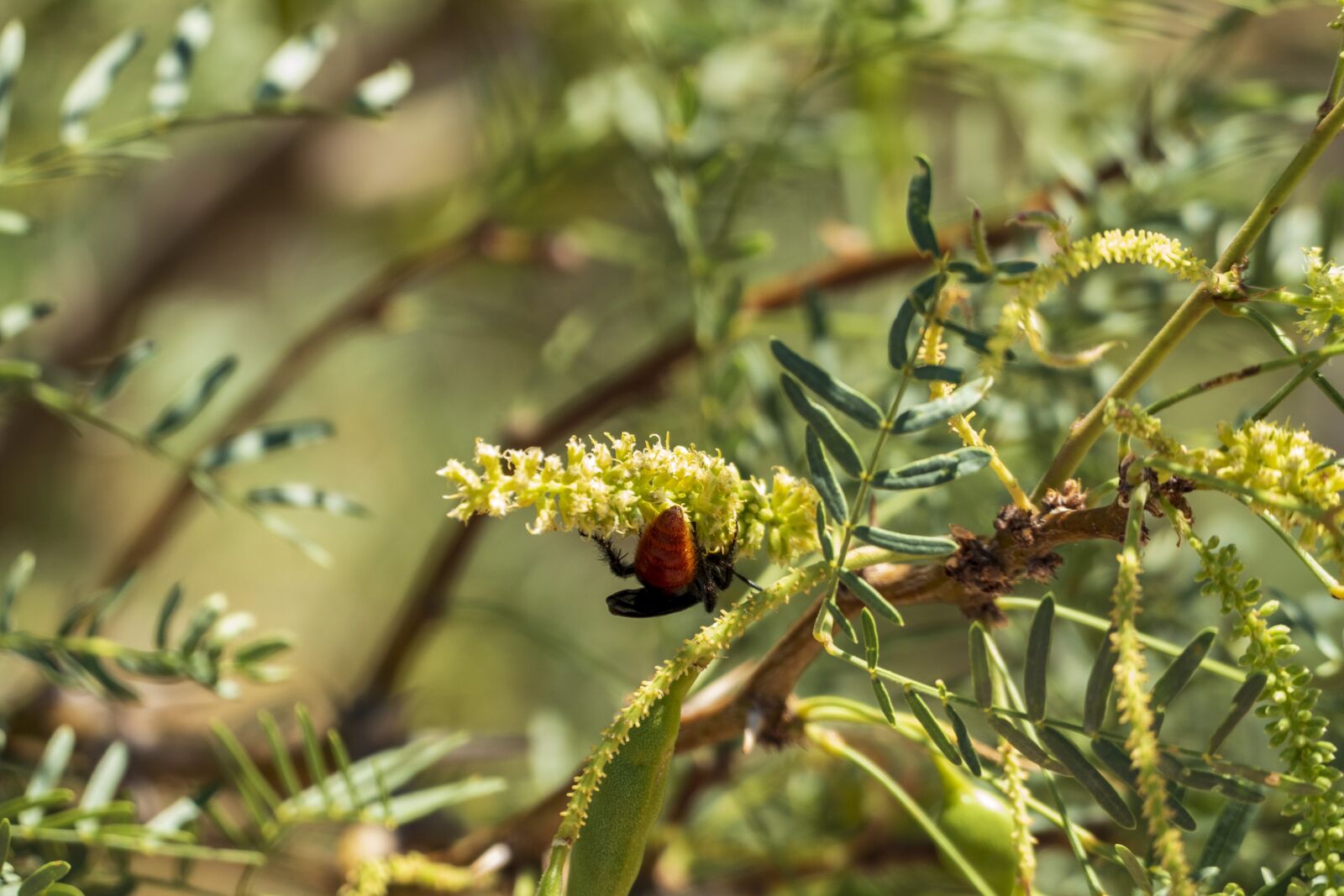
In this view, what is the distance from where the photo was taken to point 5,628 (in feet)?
2.24

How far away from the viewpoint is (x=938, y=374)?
46 cm

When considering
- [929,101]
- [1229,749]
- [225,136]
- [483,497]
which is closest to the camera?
[483,497]

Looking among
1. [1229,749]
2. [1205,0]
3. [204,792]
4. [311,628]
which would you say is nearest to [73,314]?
[311,628]

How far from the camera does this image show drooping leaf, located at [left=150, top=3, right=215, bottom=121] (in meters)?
0.75

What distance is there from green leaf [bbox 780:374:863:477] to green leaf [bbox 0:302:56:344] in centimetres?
52

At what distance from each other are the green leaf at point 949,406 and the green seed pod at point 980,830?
0.20 m

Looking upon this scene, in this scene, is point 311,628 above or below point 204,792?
below

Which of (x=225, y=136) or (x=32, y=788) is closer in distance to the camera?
(x=32, y=788)

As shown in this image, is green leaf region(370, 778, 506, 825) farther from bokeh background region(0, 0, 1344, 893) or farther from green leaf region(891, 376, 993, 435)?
green leaf region(891, 376, 993, 435)

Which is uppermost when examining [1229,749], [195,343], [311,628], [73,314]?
[73,314]

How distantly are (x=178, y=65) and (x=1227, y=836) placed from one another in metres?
0.79

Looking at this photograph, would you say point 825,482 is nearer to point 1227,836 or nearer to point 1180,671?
point 1180,671

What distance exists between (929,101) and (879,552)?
6.28 ft

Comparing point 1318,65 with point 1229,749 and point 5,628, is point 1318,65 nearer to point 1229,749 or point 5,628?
point 1229,749
